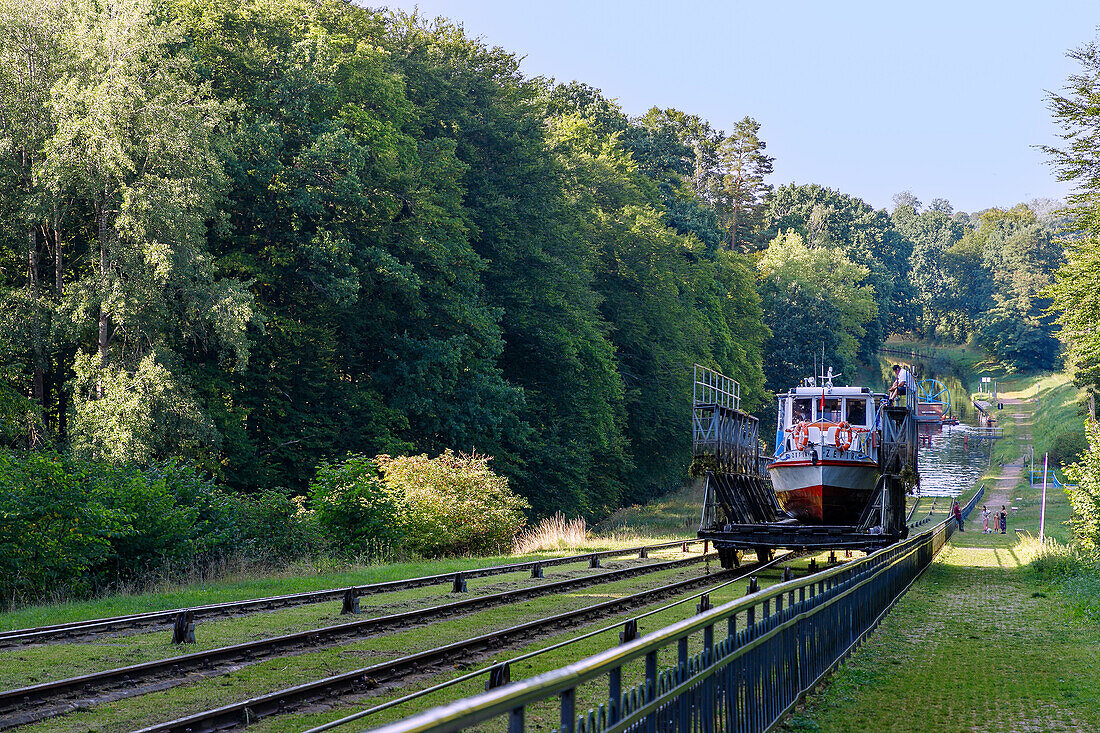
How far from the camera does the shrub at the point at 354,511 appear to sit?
90.5ft

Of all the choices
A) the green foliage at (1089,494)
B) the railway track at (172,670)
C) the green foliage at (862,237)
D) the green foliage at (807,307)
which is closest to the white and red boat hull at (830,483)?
the green foliage at (1089,494)

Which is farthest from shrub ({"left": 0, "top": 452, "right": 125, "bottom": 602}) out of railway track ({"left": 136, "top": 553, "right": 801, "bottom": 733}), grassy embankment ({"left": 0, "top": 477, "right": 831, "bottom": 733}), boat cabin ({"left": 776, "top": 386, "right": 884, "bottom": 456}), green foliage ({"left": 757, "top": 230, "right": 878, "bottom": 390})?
green foliage ({"left": 757, "top": 230, "right": 878, "bottom": 390})

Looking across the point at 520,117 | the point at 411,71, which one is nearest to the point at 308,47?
the point at 411,71

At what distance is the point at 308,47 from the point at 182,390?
1548cm

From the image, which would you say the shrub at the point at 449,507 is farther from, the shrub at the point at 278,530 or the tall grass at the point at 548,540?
the shrub at the point at 278,530

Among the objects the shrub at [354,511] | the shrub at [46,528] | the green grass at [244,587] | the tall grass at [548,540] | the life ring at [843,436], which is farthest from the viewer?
the tall grass at [548,540]

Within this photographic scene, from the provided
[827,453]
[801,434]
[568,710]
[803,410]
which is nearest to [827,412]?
[803,410]

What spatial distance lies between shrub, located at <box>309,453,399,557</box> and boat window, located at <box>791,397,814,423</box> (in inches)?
437

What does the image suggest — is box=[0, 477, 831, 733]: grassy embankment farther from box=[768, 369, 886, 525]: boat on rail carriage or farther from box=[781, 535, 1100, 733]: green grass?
box=[768, 369, 886, 525]: boat on rail carriage

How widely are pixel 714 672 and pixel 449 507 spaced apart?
23504 mm

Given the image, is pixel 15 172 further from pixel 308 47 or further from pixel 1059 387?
pixel 1059 387

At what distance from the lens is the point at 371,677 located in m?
11.0

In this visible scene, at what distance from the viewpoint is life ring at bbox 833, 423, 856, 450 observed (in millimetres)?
24797

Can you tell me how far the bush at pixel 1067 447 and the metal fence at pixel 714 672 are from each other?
6715 cm
